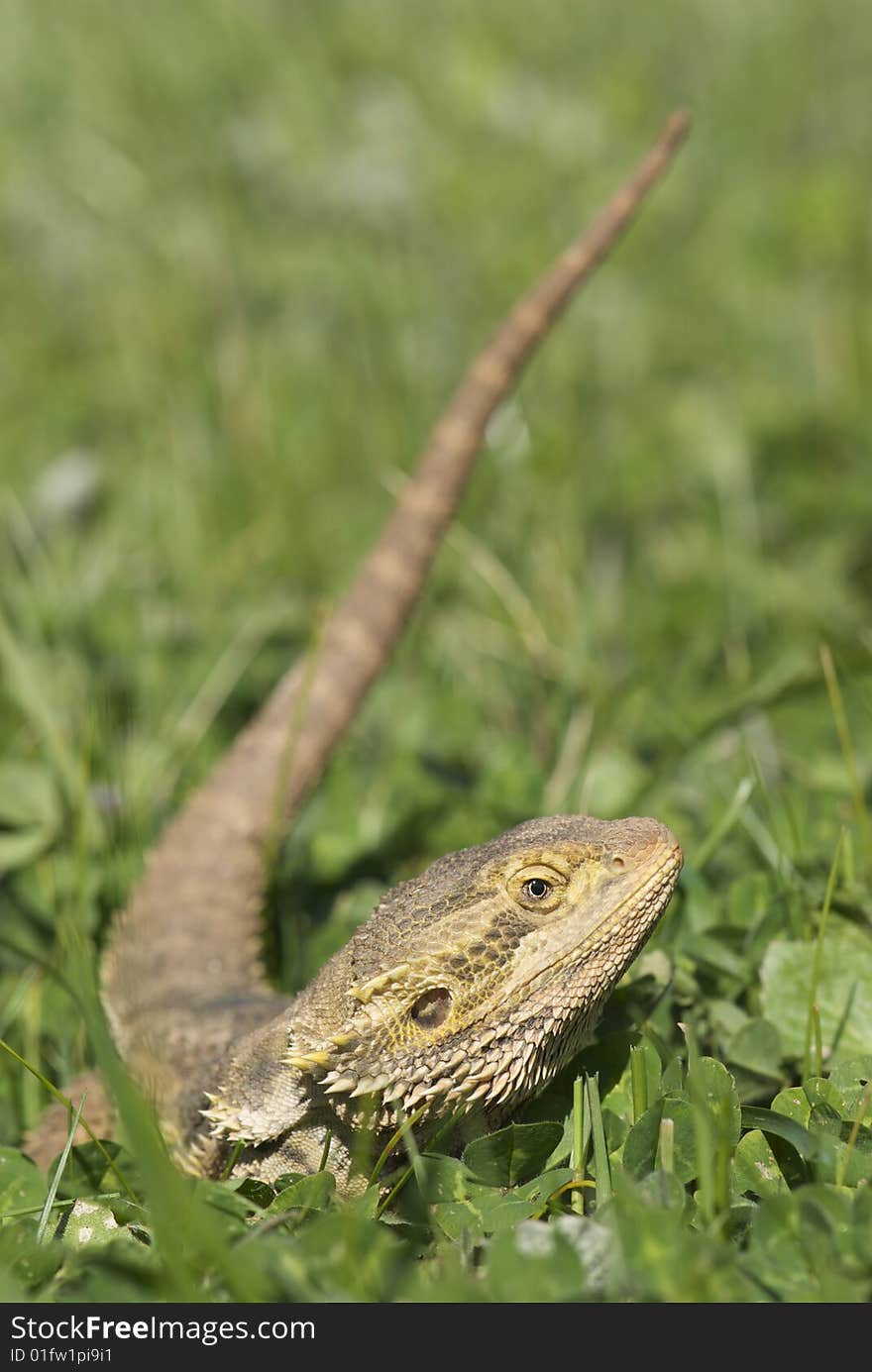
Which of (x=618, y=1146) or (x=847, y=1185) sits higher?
(x=847, y=1185)

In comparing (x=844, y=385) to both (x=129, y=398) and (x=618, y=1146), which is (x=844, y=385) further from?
(x=618, y=1146)

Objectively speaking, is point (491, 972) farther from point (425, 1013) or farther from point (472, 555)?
point (472, 555)

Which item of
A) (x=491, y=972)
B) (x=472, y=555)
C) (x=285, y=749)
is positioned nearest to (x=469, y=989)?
(x=491, y=972)

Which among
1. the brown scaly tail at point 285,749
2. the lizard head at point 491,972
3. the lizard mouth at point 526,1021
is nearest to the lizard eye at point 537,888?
the lizard head at point 491,972

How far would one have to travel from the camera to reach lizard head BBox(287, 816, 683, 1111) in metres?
2.59

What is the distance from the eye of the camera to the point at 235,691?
523cm

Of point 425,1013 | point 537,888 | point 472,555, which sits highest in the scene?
point 537,888

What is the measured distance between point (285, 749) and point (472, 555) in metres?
1.73

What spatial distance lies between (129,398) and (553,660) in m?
3.71

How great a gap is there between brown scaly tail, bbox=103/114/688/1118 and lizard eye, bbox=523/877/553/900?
1035mm

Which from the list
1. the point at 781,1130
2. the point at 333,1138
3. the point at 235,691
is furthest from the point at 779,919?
the point at 235,691

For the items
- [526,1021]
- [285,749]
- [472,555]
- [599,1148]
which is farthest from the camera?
[472,555]

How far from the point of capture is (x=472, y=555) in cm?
535

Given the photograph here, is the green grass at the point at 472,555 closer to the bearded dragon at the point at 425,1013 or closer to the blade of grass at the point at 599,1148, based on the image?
the blade of grass at the point at 599,1148
